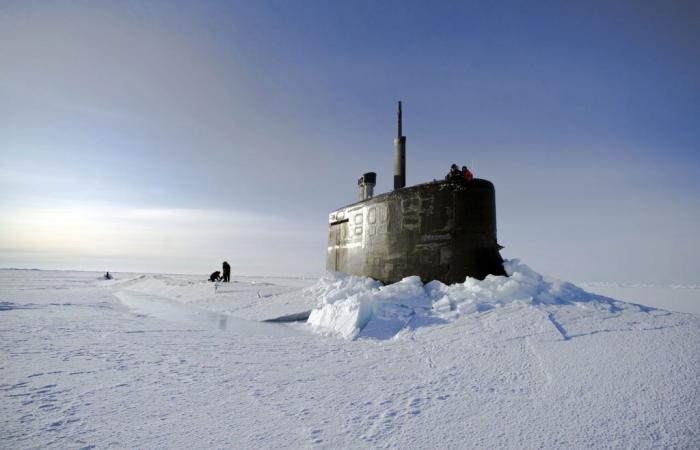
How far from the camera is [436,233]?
695 cm

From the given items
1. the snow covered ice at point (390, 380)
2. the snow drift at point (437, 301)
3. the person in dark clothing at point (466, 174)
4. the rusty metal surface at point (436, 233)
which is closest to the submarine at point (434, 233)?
the rusty metal surface at point (436, 233)

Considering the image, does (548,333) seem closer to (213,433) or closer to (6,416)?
(213,433)

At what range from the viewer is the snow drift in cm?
568

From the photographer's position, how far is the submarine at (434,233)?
681cm

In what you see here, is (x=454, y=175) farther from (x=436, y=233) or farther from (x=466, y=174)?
(x=436, y=233)

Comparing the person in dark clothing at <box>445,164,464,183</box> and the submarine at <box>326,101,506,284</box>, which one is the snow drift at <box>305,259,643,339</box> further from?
the person in dark clothing at <box>445,164,464,183</box>

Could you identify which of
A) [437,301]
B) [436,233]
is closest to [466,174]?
[436,233]

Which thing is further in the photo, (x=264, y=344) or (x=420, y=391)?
(x=264, y=344)

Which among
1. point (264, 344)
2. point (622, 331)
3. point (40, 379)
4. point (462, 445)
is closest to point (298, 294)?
point (264, 344)

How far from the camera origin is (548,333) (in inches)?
172

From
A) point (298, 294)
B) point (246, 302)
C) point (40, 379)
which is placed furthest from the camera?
point (246, 302)

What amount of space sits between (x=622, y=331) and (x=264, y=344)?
14.5 feet

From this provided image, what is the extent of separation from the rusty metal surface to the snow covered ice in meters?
0.71

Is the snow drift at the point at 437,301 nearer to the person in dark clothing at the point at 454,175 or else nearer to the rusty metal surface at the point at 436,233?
the rusty metal surface at the point at 436,233
